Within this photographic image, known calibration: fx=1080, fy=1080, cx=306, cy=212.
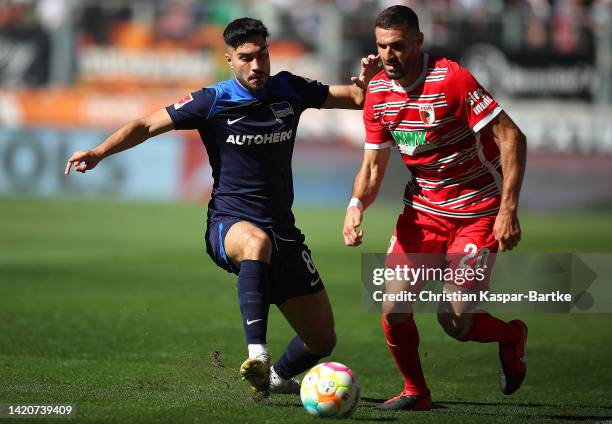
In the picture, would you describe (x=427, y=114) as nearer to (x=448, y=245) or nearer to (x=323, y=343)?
(x=448, y=245)

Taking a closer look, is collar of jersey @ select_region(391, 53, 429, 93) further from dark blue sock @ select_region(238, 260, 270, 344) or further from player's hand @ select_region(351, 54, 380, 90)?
dark blue sock @ select_region(238, 260, 270, 344)

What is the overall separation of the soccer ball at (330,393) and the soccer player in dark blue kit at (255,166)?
80 cm

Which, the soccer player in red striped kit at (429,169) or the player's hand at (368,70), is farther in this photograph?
the player's hand at (368,70)

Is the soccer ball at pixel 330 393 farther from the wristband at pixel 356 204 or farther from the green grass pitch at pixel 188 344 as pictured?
the wristband at pixel 356 204

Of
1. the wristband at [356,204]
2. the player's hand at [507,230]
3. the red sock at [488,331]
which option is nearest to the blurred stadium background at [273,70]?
the red sock at [488,331]

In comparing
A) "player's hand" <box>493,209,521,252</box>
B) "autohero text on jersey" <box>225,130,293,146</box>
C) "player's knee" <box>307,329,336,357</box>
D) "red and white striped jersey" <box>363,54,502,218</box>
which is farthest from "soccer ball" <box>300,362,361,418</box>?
"autohero text on jersey" <box>225,130,293,146</box>

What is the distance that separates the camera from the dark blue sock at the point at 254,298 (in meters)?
6.62

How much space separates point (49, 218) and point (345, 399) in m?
15.2

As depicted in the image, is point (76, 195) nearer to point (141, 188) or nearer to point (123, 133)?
point (141, 188)

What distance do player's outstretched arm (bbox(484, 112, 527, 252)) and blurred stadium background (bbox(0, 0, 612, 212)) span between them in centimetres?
1652

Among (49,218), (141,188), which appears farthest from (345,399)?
(141,188)

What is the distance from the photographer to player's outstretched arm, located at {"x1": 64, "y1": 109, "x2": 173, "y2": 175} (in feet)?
22.6

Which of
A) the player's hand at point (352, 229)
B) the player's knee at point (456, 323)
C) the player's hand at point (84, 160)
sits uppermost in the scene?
the player's hand at point (84, 160)

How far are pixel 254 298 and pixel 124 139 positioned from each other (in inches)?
53.2
